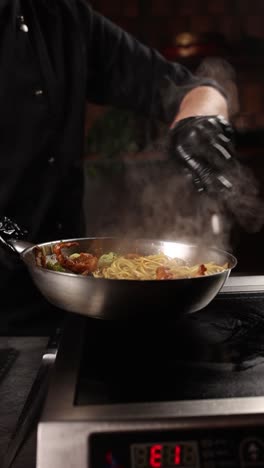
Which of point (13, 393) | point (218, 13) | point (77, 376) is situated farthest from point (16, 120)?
point (218, 13)

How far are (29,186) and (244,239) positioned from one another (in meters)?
2.06

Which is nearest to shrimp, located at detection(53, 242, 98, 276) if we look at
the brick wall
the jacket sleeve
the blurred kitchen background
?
the jacket sleeve

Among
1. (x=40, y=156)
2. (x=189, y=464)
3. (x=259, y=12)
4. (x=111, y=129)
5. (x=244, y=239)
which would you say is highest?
(x=189, y=464)

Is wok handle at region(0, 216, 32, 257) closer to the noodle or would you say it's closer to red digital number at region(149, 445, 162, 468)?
the noodle

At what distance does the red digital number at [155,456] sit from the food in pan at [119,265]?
17.6 inches

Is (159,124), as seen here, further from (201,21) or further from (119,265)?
(119,265)

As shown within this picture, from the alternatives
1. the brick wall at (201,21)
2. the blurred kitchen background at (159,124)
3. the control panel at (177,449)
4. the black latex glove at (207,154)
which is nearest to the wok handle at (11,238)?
the black latex glove at (207,154)

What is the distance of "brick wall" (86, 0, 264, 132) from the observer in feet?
16.3

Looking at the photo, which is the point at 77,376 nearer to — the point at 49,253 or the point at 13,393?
the point at 13,393

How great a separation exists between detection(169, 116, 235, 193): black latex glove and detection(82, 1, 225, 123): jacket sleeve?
703 millimetres

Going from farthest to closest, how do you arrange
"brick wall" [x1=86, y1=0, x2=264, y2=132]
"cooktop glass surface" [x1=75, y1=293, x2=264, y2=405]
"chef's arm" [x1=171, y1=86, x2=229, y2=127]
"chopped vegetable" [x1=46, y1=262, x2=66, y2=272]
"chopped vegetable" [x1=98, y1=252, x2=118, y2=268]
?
1. "brick wall" [x1=86, y1=0, x2=264, y2=132]
2. "chef's arm" [x1=171, y1=86, x2=229, y2=127]
3. "chopped vegetable" [x1=98, y1=252, x2=118, y2=268]
4. "chopped vegetable" [x1=46, y1=262, x2=66, y2=272]
5. "cooktop glass surface" [x1=75, y1=293, x2=264, y2=405]

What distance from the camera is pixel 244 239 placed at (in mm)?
3584

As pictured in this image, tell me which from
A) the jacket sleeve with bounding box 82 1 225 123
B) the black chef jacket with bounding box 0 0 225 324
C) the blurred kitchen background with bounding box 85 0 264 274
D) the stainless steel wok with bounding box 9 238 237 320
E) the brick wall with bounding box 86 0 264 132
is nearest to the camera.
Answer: the stainless steel wok with bounding box 9 238 237 320

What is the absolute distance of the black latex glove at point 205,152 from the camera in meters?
1.32
